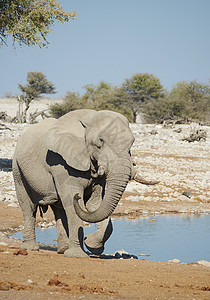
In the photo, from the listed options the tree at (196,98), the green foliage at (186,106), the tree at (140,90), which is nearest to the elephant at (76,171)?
the green foliage at (186,106)

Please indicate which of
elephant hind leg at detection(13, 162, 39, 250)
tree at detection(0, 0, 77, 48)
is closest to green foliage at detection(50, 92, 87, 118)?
tree at detection(0, 0, 77, 48)

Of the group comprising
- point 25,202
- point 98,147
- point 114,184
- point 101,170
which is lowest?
point 25,202

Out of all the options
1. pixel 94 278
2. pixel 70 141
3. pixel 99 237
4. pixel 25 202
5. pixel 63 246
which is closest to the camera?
pixel 94 278

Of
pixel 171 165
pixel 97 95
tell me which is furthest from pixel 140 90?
pixel 171 165

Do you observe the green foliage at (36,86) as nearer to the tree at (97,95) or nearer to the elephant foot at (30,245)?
the tree at (97,95)

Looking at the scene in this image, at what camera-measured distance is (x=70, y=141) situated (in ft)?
20.8

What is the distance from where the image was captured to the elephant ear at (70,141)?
619 centimetres

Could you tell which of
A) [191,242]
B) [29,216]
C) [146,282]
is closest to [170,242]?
[191,242]

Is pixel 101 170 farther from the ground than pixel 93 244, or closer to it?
farther from the ground

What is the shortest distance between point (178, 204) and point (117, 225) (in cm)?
273

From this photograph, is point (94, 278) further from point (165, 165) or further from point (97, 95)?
point (97, 95)

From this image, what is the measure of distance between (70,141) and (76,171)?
397 mm

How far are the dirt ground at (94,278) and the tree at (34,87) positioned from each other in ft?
152

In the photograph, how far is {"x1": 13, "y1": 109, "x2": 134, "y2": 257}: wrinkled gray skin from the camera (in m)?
5.74
